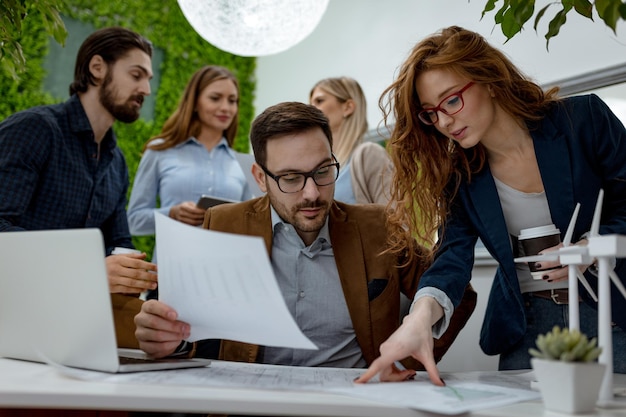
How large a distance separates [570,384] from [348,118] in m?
2.16

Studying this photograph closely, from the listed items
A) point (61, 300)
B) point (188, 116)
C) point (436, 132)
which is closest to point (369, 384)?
point (61, 300)

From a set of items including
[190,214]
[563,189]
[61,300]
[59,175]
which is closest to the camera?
[61,300]

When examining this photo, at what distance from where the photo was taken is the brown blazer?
1708 millimetres

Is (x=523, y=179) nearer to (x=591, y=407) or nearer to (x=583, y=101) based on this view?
(x=583, y=101)

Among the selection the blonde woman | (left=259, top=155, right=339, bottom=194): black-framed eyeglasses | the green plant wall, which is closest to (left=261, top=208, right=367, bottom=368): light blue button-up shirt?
(left=259, top=155, right=339, bottom=194): black-framed eyeglasses

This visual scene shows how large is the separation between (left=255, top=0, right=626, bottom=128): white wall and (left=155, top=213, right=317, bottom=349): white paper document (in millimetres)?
1541

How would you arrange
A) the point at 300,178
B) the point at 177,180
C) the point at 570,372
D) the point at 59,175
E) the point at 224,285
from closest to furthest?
the point at 570,372
the point at 224,285
the point at 300,178
the point at 59,175
the point at 177,180

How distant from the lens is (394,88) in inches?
69.8

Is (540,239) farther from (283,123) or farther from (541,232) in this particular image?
(283,123)

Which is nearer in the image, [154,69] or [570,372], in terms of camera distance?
[570,372]

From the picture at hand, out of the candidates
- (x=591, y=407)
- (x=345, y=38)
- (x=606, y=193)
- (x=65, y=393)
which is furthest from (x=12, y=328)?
(x=345, y=38)

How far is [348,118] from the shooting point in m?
2.99

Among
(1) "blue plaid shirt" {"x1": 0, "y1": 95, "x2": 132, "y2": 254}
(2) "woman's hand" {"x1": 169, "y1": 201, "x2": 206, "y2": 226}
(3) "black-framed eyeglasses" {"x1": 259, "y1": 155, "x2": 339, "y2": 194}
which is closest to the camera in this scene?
(3) "black-framed eyeglasses" {"x1": 259, "y1": 155, "x2": 339, "y2": 194}

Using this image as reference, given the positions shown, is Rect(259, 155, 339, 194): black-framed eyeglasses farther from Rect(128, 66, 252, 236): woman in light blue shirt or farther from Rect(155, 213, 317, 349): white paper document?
Rect(128, 66, 252, 236): woman in light blue shirt
